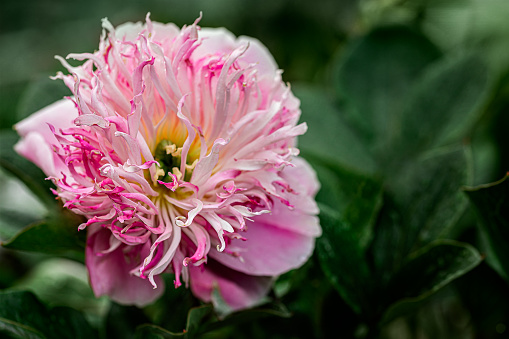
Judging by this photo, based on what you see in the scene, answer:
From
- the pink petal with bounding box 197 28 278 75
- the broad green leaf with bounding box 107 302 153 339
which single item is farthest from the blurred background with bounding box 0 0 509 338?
the pink petal with bounding box 197 28 278 75

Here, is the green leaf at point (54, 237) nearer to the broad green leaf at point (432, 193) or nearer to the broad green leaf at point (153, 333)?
the broad green leaf at point (153, 333)

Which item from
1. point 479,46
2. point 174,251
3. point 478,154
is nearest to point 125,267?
point 174,251

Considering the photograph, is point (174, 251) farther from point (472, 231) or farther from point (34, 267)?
point (34, 267)

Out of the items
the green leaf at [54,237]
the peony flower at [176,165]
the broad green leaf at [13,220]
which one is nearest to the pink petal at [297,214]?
the peony flower at [176,165]

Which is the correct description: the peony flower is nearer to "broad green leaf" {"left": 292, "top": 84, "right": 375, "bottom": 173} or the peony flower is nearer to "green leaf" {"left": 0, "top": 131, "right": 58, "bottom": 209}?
"green leaf" {"left": 0, "top": 131, "right": 58, "bottom": 209}

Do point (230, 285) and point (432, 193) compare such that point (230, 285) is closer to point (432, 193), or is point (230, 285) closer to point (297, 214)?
point (297, 214)
